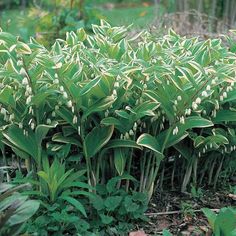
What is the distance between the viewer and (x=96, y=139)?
3309 mm

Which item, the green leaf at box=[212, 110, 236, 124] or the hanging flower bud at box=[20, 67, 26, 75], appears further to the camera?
the green leaf at box=[212, 110, 236, 124]

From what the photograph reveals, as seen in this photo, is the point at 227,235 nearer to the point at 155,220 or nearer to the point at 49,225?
the point at 155,220

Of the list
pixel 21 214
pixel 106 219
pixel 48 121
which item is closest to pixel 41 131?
pixel 48 121

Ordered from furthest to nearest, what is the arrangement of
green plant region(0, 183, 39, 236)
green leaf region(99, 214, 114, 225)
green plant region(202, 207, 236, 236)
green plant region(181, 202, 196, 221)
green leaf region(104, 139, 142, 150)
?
green plant region(181, 202, 196, 221), green leaf region(104, 139, 142, 150), green leaf region(99, 214, 114, 225), green plant region(202, 207, 236, 236), green plant region(0, 183, 39, 236)

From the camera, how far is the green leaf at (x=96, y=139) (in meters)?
3.28

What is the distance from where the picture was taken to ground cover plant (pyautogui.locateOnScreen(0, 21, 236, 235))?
315 centimetres

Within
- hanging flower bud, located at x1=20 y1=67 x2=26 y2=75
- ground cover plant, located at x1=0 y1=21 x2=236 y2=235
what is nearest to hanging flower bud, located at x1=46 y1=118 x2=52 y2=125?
ground cover plant, located at x1=0 y1=21 x2=236 y2=235

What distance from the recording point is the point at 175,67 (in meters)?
3.28

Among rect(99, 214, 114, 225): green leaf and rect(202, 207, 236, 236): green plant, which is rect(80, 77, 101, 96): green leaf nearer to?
rect(99, 214, 114, 225): green leaf

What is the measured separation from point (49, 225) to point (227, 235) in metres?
0.90

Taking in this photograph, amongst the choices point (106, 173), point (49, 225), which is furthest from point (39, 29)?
point (49, 225)

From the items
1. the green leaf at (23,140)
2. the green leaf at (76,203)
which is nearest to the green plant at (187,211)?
the green leaf at (76,203)

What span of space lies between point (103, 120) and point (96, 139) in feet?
0.43

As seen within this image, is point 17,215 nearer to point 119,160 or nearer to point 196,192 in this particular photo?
point 119,160
